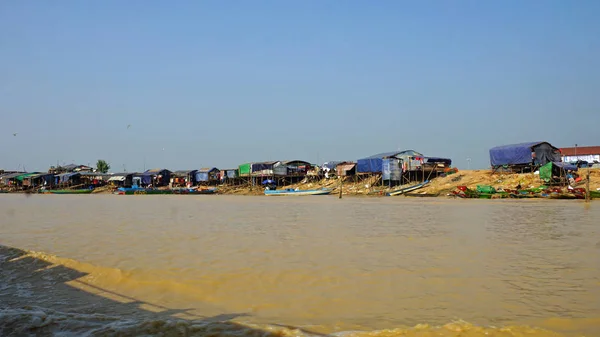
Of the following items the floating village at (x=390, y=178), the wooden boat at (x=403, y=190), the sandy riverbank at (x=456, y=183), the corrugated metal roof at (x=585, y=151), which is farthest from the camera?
the corrugated metal roof at (x=585, y=151)

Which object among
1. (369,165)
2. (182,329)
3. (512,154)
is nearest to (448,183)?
(512,154)

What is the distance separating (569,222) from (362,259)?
9.71m

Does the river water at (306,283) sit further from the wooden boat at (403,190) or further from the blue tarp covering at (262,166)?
the blue tarp covering at (262,166)

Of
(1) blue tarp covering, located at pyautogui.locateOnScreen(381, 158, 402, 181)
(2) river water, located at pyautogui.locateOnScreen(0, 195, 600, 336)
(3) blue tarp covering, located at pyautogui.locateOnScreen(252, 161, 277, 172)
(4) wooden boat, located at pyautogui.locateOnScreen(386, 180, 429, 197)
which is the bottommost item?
(2) river water, located at pyautogui.locateOnScreen(0, 195, 600, 336)

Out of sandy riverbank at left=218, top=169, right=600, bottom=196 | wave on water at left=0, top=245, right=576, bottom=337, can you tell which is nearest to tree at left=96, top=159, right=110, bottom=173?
sandy riverbank at left=218, top=169, right=600, bottom=196

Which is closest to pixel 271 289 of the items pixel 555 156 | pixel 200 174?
pixel 555 156

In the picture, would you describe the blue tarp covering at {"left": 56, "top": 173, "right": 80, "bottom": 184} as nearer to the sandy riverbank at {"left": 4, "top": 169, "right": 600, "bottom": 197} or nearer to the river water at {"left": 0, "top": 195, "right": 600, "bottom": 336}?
the sandy riverbank at {"left": 4, "top": 169, "right": 600, "bottom": 197}

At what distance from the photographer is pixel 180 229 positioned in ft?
47.8

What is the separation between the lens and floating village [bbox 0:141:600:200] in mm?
29109

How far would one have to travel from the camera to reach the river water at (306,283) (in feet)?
16.8

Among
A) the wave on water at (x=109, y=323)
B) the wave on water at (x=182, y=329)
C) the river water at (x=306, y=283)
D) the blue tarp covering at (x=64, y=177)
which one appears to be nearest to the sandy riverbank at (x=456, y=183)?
the river water at (x=306, y=283)

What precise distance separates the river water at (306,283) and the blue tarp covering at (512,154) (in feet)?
69.5

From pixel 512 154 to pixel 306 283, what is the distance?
31.0 metres

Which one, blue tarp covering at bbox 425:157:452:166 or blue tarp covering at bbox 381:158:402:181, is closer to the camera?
blue tarp covering at bbox 381:158:402:181
